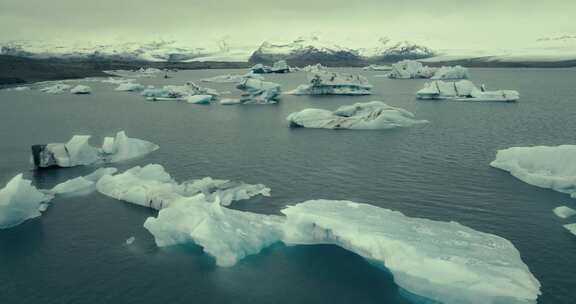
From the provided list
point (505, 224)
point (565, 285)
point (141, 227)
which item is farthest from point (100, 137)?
point (565, 285)

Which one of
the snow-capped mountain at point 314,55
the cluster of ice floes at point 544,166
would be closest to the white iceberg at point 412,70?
the cluster of ice floes at point 544,166

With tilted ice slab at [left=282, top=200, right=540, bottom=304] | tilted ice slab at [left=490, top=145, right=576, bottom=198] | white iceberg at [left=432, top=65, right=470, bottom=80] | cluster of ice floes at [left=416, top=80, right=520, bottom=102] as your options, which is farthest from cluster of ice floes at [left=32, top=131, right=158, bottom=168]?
white iceberg at [left=432, top=65, right=470, bottom=80]

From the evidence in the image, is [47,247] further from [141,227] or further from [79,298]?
[79,298]

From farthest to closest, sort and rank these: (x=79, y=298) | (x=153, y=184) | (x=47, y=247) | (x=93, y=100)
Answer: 1. (x=93, y=100)
2. (x=153, y=184)
3. (x=47, y=247)
4. (x=79, y=298)

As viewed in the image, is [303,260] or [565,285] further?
[303,260]

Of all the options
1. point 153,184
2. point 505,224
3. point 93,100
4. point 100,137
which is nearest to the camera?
point 505,224

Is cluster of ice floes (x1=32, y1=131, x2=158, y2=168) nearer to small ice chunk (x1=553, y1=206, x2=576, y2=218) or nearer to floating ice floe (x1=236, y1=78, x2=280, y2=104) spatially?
small ice chunk (x1=553, y1=206, x2=576, y2=218)
